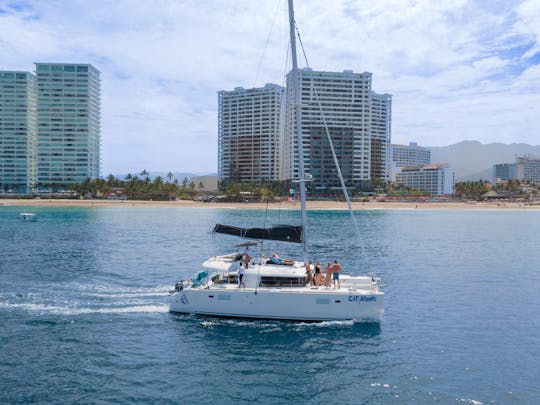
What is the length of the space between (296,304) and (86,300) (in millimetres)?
12121

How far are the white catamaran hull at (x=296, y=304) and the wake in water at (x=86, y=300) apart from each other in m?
3.77

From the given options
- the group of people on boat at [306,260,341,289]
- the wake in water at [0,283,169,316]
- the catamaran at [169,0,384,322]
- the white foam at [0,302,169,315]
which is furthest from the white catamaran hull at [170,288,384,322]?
the wake in water at [0,283,169,316]

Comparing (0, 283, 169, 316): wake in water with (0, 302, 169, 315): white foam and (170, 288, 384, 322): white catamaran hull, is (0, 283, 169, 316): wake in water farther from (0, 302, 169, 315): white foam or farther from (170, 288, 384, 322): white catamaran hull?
(170, 288, 384, 322): white catamaran hull

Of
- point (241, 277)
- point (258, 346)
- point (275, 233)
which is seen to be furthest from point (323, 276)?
point (258, 346)

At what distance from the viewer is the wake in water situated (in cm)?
2509

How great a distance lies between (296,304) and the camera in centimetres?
2256

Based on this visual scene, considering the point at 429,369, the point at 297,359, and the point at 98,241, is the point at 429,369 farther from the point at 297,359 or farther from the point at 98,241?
the point at 98,241

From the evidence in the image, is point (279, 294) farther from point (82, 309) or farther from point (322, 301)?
point (82, 309)

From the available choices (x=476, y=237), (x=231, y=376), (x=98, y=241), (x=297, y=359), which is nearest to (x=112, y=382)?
(x=231, y=376)

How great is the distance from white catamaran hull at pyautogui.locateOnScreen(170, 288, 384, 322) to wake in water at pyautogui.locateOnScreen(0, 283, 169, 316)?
3.77 m

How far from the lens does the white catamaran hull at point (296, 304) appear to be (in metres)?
22.5

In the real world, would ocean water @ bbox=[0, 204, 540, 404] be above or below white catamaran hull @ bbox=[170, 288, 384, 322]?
below

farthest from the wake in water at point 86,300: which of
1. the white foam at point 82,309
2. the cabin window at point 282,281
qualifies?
the cabin window at point 282,281

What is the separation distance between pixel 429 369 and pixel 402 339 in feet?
10.7
